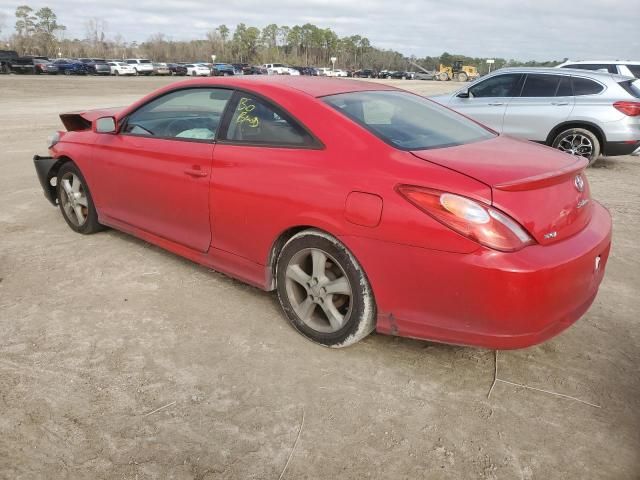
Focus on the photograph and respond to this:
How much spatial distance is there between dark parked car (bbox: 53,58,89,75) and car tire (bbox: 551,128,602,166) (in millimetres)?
48982

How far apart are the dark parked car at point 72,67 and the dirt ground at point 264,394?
51.1 metres

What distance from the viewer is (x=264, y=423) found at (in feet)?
7.95

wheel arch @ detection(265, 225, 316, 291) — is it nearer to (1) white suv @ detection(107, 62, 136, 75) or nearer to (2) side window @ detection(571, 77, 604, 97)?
(2) side window @ detection(571, 77, 604, 97)

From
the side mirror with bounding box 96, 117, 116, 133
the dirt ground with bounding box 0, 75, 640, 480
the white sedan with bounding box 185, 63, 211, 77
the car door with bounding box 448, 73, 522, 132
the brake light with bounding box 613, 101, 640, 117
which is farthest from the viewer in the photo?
the white sedan with bounding box 185, 63, 211, 77

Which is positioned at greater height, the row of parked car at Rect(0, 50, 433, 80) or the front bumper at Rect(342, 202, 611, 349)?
the front bumper at Rect(342, 202, 611, 349)

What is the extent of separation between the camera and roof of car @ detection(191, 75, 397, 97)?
129 inches

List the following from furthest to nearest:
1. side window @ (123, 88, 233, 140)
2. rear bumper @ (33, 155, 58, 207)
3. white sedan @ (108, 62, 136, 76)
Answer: white sedan @ (108, 62, 136, 76) < rear bumper @ (33, 155, 58, 207) < side window @ (123, 88, 233, 140)

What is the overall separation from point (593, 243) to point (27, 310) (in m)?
3.35

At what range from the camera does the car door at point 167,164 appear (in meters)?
3.54

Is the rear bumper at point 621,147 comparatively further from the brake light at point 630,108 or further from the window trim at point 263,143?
the window trim at point 263,143

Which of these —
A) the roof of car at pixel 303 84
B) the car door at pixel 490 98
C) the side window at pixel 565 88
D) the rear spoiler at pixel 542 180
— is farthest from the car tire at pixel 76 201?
the side window at pixel 565 88

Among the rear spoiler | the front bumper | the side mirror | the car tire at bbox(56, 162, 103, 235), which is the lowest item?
the car tire at bbox(56, 162, 103, 235)

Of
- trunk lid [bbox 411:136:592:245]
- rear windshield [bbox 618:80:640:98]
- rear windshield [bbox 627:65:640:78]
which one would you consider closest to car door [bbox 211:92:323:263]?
trunk lid [bbox 411:136:592:245]

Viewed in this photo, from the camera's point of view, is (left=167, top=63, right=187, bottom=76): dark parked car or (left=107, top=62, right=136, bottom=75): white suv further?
(left=167, top=63, right=187, bottom=76): dark parked car
